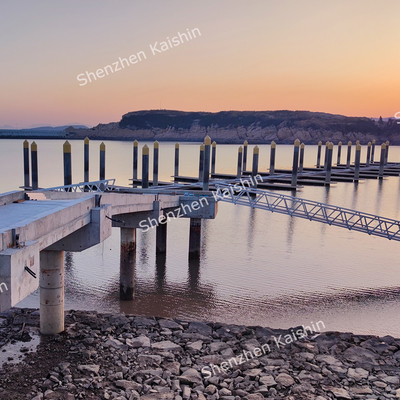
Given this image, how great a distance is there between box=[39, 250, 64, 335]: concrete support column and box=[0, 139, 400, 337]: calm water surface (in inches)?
115

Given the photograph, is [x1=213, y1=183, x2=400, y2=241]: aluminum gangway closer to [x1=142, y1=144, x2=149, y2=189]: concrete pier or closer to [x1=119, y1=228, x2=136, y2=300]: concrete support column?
[x1=119, y1=228, x2=136, y2=300]: concrete support column

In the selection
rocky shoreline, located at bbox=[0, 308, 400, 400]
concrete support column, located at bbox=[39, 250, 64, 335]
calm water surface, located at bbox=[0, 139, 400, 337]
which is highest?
concrete support column, located at bbox=[39, 250, 64, 335]

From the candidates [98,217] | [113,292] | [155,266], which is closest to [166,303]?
[113,292]

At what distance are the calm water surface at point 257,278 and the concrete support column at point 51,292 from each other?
2.93 meters

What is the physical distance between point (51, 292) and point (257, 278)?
25.8 feet

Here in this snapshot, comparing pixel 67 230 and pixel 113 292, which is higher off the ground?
pixel 67 230

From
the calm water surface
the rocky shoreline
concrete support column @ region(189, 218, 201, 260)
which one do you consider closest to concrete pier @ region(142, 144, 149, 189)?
the calm water surface

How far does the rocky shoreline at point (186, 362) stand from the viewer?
22.7ft

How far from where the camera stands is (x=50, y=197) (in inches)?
410

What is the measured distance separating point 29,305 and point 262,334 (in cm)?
613

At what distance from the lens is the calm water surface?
38.5 feet

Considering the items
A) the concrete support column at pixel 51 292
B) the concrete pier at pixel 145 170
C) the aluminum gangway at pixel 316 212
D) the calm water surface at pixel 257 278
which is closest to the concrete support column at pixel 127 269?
the calm water surface at pixel 257 278

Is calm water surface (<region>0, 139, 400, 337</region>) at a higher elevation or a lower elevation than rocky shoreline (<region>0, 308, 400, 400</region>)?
lower

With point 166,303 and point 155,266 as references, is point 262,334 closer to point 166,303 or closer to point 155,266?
point 166,303
